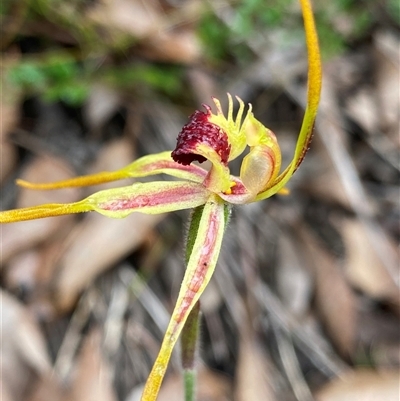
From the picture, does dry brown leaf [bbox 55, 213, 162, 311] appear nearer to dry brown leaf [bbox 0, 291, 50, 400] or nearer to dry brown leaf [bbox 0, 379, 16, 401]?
dry brown leaf [bbox 0, 291, 50, 400]

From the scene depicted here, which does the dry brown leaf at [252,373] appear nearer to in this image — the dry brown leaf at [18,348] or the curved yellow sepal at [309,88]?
the dry brown leaf at [18,348]

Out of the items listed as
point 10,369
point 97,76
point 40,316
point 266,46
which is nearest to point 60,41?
point 97,76

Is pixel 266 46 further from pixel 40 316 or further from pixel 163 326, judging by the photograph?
pixel 40 316

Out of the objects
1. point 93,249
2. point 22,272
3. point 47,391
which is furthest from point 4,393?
point 93,249

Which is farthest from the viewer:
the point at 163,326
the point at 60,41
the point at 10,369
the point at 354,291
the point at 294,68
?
the point at 294,68

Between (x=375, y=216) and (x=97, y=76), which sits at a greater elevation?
(x=97, y=76)

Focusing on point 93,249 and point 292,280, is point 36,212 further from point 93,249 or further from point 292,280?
point 292,280
